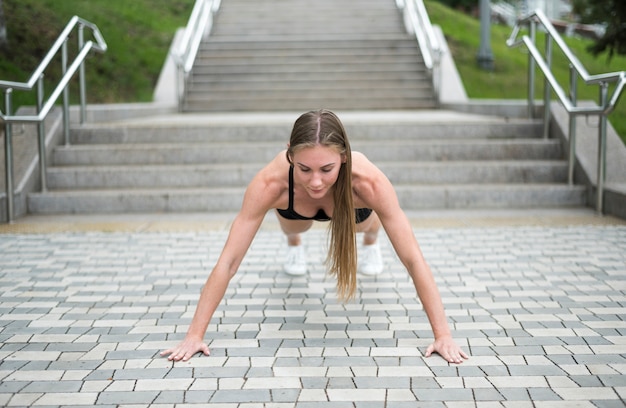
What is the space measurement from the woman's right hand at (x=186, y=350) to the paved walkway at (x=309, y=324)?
0.04 metres

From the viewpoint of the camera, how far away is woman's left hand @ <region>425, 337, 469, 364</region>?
326cm

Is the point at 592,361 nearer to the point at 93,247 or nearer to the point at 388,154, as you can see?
the point at 93,247

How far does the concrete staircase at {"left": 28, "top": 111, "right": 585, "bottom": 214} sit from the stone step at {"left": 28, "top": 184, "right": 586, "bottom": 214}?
0.01m

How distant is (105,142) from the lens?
8477 millimetres

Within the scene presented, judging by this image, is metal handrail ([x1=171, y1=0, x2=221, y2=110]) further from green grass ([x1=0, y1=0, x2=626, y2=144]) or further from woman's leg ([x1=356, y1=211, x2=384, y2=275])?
woman's leg ([x1=356, y1=211, x2=384, y2=275])

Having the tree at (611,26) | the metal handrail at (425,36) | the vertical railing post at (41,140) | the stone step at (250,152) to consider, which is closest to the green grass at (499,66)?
the tree at (611,26)

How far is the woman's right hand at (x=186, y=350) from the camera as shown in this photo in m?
3.29

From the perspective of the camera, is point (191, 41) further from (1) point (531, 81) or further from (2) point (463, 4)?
(2) point (463, 4)

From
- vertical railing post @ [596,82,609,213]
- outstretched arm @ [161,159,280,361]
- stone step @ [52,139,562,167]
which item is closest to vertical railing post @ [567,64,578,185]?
vertical railing post @ [596,82,609,213]

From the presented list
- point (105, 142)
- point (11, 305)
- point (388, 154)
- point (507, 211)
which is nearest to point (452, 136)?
point (388, 154)

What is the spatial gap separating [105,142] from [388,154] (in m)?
3.38

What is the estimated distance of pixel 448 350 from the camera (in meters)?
3.31

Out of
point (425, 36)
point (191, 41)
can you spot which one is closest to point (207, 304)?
point (425, 36)

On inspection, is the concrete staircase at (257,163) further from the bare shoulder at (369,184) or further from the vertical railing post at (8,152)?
the bare shoulder at (369,184)
